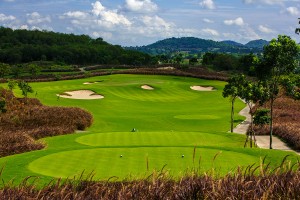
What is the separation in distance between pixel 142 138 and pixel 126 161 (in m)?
8.74

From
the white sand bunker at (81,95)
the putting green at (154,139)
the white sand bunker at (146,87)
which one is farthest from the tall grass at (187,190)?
the white sand bunker at (146,87)

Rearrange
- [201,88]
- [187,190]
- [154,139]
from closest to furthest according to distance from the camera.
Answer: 1. [187,190]
2. [154,139]
3. [201,88]

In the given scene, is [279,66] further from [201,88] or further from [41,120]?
[201,88]

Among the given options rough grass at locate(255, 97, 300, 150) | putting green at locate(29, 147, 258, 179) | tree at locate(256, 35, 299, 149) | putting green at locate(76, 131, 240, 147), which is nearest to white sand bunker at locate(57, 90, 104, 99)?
rough grass at locate(255, 97, 300, 150)

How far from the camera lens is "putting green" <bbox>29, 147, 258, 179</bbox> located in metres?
13.7

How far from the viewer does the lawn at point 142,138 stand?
14.5m

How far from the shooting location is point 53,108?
3766 centimetres

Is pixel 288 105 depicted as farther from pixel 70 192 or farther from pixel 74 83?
pixel 70 192

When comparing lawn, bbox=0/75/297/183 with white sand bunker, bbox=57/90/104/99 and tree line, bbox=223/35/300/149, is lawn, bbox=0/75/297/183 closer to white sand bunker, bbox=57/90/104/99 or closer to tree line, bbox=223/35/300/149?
white sand bunker, bbox=57/90/104/99

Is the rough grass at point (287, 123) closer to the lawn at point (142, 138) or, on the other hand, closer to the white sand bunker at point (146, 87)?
the lawn at point (142, 138)

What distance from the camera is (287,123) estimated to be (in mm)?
37812

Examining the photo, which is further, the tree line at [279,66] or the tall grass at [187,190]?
the tree line at [279,66]

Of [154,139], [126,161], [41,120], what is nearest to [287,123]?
[154,139]

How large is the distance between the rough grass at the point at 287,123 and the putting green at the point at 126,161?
14.1m
